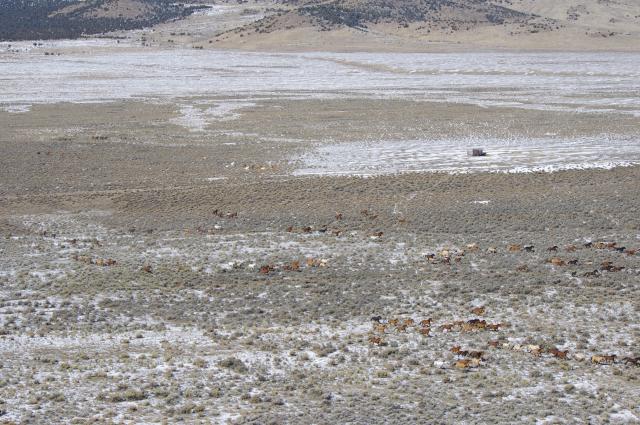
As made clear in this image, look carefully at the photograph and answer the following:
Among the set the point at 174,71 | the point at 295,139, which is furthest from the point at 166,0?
the point at 295,139

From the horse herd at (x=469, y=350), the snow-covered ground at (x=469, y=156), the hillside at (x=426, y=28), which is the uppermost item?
the hillside at (x=426, y=28)

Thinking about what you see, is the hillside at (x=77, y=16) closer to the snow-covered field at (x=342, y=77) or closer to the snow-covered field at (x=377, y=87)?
the snow-covered field at (x=377, y=87)

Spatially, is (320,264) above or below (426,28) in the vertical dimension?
below

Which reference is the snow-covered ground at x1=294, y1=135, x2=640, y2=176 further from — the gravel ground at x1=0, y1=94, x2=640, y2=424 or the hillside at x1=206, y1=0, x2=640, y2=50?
the hillside at x1=206, y1=0, x2=640, y2=50

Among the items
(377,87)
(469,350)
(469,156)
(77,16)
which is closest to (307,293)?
→ (469,350)

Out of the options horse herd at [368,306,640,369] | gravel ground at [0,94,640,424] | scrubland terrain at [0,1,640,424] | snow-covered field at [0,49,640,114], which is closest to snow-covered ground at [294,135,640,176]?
scrubland terrain at [0,1,640,424]

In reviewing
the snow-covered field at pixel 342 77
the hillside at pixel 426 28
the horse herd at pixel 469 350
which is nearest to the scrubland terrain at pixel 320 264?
the horse herd at pixel 469 350

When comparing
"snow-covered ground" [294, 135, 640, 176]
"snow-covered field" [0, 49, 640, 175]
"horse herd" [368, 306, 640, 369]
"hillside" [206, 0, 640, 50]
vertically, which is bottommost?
"horse herd" [368, 306, 640, 369]

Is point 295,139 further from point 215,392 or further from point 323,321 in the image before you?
point 215,392

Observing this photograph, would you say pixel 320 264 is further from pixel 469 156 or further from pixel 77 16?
pixel 77 16

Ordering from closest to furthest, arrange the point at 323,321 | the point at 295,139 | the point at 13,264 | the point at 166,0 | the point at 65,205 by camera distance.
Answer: the point at 323,321 < the point at 13,264 < the point at 65,205 < the point at 295,139 < the point at 166,0

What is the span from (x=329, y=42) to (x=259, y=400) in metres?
71.7

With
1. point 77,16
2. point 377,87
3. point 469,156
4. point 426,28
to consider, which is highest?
point 77,16

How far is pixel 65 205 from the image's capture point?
19281 mm
